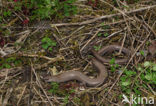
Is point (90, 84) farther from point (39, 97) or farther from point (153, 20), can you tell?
point (153, 20)

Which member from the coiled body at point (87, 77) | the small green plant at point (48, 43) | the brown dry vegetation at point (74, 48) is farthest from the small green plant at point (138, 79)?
the small green plant at point (48, 43)

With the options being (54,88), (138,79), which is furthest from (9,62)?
(138,79)

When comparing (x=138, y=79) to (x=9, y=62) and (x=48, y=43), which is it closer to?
(x=48, y=43)

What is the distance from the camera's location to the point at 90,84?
4812 millimetres

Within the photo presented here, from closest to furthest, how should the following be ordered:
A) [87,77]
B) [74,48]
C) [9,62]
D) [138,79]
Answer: [138,79] → [9,62] → [87,77] → [74,48]

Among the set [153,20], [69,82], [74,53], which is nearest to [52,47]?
[74,53]

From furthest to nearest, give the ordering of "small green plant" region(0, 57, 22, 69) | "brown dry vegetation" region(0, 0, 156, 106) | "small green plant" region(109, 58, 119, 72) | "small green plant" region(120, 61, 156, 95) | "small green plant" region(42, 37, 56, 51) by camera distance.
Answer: "small green plant" region(42, 37, 56, 51), "small green plant" region(109, 58, 119, 72), "small green plant" region(0, 57, 22, 69), "brown dry vegetation" region(0, 0, 156, 106), "small green plant" region(120, 61, 156, 95)

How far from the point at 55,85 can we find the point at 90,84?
0.88 m

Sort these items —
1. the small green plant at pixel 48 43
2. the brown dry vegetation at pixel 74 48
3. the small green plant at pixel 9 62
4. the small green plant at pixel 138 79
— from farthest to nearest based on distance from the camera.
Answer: the small green plant at pixel 48 43
the small green plant at pixel 9 62
the brown dry vegetation at pixel 74 48
the small green plant at pixel 138 79

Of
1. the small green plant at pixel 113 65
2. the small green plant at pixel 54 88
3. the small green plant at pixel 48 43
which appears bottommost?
the small green plant at pixel 54 88

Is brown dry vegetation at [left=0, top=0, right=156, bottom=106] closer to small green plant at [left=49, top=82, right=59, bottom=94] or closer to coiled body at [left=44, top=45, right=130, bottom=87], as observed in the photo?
small green plant at [left=49, top=82, right=59, bottom=94]

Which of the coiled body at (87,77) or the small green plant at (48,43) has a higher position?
the small green plant at (48,43)

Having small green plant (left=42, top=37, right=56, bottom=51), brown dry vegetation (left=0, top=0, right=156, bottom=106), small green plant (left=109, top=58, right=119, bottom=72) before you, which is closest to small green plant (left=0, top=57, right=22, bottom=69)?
brown dry vegetation (left=0, top=0, right=156, bottom=106)

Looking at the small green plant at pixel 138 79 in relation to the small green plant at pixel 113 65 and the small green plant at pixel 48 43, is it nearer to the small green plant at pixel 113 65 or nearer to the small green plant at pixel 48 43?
the small green plant at pixel 113 65
